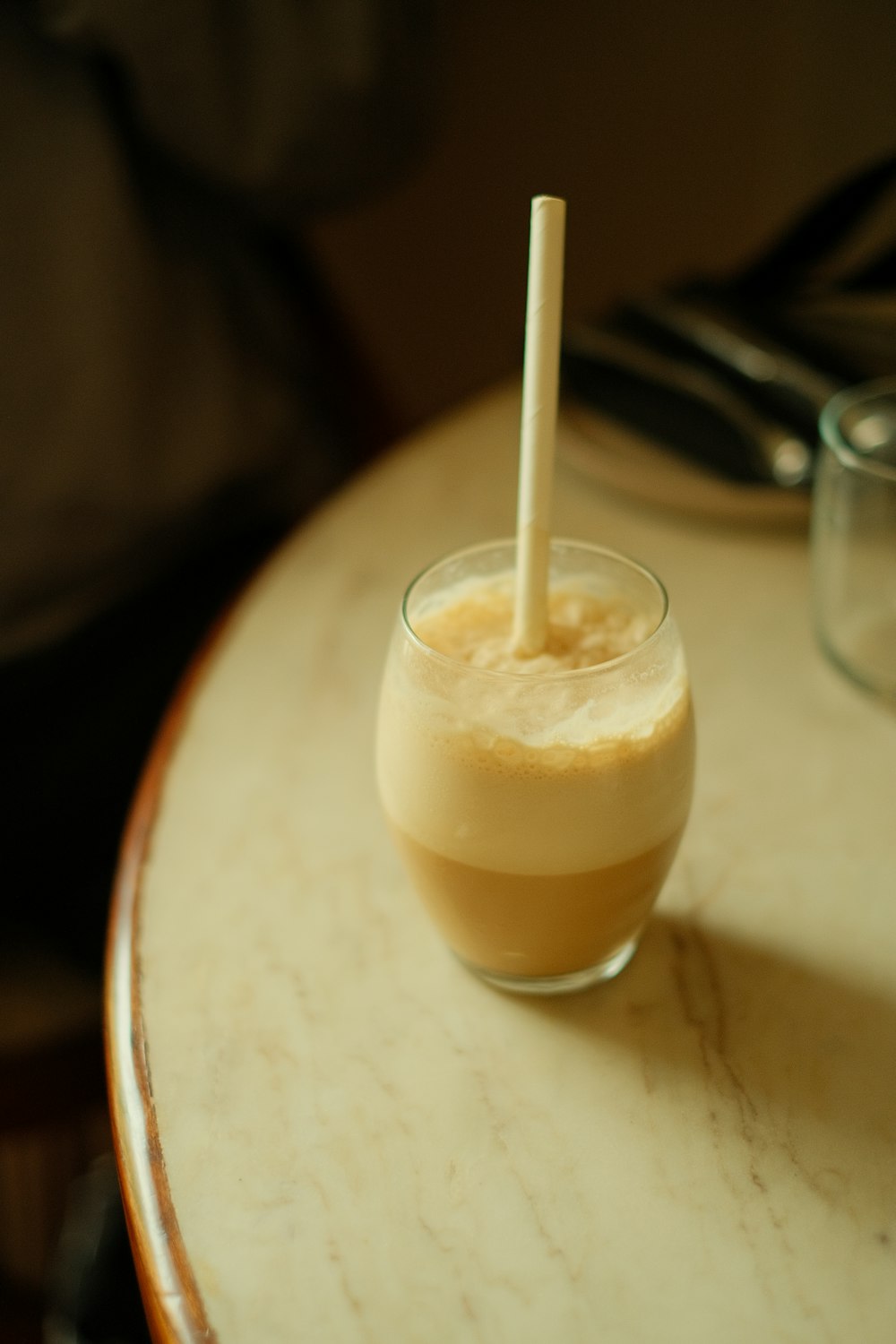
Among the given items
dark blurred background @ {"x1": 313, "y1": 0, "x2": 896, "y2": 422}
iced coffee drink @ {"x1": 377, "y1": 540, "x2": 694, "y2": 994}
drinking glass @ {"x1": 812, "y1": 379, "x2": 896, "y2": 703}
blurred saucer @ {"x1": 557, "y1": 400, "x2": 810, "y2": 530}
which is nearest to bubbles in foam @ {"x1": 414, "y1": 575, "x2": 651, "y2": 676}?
iced coffee drink @ {"x1": 377, "y1": 540, "x2": 694, "y2": 994}

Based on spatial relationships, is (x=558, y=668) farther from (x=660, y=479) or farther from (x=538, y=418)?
(x=660, y=479)

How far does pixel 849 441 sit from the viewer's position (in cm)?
70

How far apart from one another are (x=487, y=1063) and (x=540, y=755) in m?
0.13

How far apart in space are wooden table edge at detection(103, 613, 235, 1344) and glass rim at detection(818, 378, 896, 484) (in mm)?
427

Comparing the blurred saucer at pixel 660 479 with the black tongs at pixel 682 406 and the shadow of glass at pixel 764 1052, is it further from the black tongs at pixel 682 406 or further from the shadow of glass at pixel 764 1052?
the shadow of glass at pixel 764 1052

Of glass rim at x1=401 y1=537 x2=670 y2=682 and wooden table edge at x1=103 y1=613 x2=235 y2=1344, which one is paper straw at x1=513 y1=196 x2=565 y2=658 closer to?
glass rim at x1=401 y1=537 x2=670 y2=682

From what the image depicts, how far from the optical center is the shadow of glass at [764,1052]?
422mm

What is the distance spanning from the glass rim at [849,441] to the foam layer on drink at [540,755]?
0.25m

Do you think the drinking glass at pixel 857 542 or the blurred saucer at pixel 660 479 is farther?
the blurred saucer at pixel 660 479

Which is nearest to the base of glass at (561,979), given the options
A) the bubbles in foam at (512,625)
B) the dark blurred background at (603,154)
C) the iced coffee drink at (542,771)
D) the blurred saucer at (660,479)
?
the iced coffee drink at (542,771)

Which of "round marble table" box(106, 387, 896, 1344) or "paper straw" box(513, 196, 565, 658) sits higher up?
"paper straw" box(513, 196, 565, 658)

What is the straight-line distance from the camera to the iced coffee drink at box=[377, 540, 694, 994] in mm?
433

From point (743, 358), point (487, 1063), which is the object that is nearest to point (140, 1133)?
point (487, 1063)

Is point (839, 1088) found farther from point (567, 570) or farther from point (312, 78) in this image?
point (312, 78)
